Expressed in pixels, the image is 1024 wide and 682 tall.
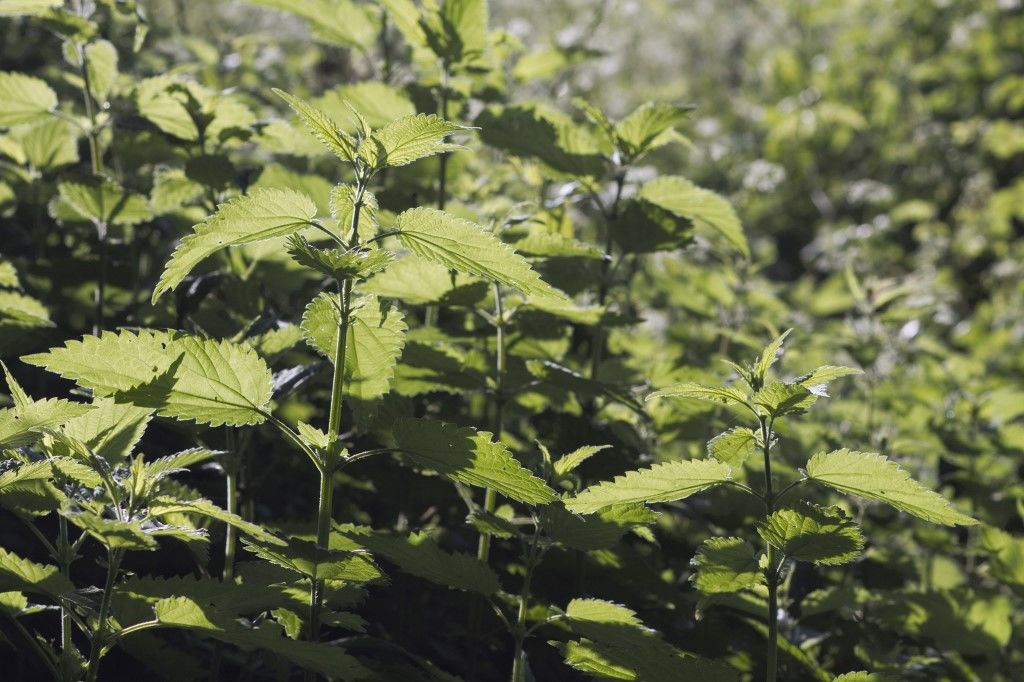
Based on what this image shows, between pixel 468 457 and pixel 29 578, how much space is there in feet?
2.07

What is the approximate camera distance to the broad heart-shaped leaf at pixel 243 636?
4.02ft

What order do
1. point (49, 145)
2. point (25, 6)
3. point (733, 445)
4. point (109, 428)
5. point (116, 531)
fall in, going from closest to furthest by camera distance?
point (116, 531) → point (109, 428) → point (733, 445) → point (25, 6) → point (49, 145)

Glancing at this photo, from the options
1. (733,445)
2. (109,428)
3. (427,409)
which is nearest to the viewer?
(109,428)

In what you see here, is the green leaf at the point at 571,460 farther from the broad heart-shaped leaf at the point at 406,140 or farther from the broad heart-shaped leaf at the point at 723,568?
the broad heart-shaped leaf at the point at 406,140

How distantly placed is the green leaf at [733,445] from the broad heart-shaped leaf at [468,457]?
0.28 m

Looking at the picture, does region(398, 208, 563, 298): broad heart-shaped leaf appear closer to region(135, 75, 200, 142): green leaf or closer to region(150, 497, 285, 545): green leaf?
region(150, 497, 285, 545): green leaf

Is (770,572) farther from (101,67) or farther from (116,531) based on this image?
(101,67)

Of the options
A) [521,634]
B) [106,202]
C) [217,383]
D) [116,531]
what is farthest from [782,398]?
[106,202]

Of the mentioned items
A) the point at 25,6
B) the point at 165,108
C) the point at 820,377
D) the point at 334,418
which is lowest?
the point at 334,418

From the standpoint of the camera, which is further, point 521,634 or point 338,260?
point 521,634

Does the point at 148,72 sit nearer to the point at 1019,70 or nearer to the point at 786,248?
the point at 786,248

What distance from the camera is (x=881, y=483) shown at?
135cm

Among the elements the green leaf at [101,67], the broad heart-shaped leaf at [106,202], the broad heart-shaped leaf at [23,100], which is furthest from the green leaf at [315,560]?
the green leaf at [101,67]

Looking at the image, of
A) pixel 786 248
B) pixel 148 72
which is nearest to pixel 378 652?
pixel 148 72
